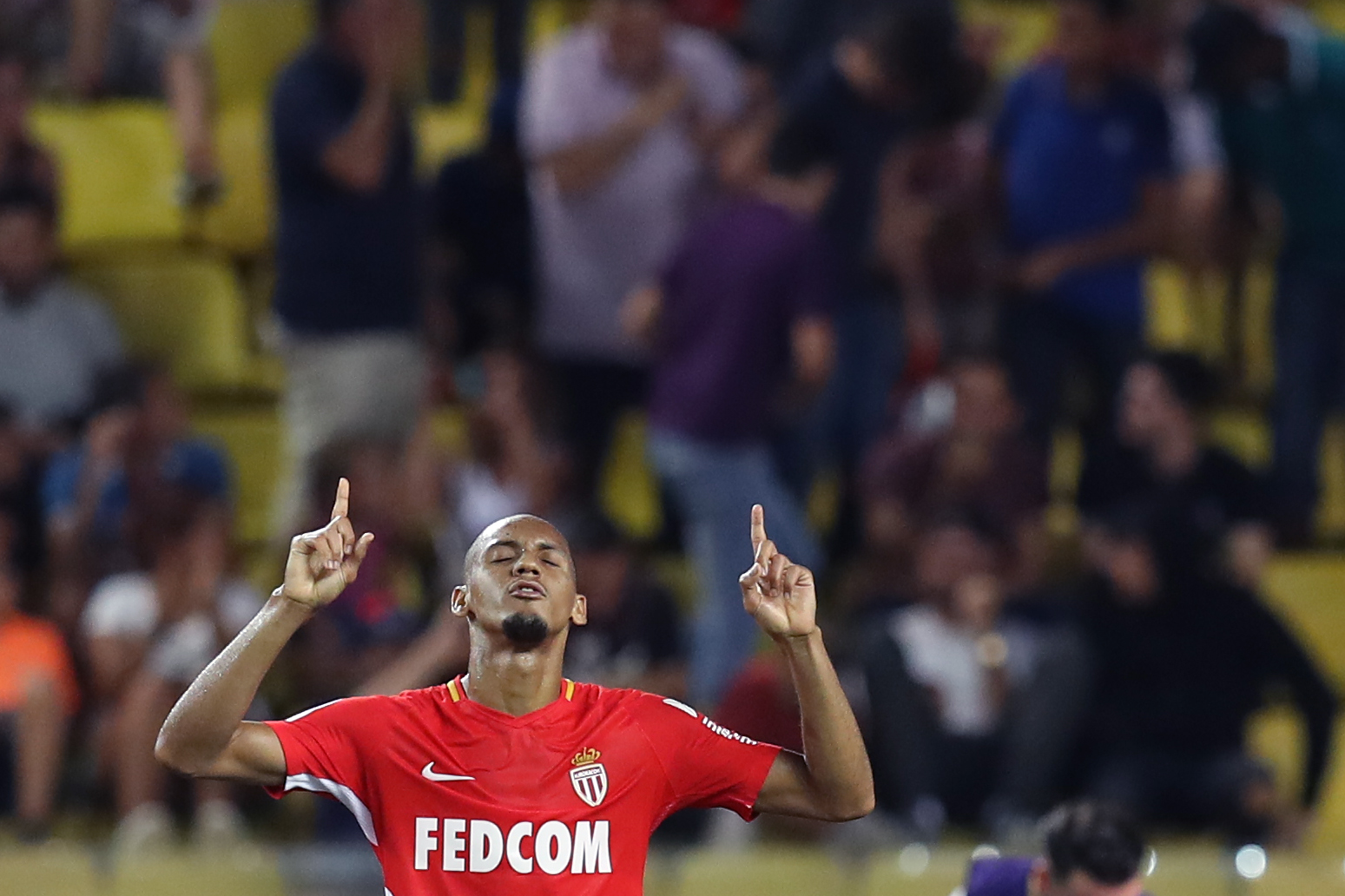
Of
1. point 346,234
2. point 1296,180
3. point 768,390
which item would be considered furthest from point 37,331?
point 1296,180

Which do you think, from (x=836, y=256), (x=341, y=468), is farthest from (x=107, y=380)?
(x=836, y=256)

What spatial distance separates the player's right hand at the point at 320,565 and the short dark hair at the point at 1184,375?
4.82m

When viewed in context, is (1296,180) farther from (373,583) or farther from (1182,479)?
(373,583)

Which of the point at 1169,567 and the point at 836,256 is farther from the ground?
the point at 836,256

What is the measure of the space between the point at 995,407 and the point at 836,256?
0.81 metres

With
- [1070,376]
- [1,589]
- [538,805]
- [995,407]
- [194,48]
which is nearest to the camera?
[538,805]

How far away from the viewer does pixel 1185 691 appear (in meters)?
7.50

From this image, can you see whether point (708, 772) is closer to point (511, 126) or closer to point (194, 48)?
point (511, 126)

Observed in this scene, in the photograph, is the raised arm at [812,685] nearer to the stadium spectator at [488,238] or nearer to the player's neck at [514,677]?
the player's neck at [514,677]

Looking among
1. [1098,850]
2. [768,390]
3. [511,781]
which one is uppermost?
[768,390]

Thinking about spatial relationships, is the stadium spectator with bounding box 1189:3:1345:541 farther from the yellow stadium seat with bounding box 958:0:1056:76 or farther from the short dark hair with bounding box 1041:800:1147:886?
the short dark hair with bounding box 1041:800:1147:886

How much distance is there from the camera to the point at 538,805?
3.87 meters

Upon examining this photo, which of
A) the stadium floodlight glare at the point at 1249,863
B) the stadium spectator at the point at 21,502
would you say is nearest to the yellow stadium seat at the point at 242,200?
the stadium spectator at the point at 21,502

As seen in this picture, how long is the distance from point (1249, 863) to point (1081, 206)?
2.97 metres
